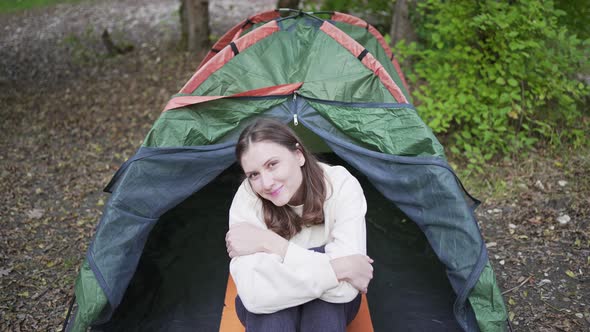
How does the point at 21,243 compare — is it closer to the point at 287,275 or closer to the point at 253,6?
the point at 287,275

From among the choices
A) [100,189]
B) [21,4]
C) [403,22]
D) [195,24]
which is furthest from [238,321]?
[21,4]

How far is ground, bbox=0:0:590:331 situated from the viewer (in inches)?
106

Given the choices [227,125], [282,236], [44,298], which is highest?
[227,125]

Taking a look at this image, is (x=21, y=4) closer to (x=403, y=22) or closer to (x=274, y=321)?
(x=403, y=22)

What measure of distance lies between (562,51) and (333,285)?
2.96m

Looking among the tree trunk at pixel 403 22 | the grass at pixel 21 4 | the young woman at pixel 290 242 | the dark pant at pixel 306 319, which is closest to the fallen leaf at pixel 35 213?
the young woman at pixel 290 242

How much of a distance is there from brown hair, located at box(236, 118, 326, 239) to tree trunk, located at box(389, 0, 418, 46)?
3013 millimetres

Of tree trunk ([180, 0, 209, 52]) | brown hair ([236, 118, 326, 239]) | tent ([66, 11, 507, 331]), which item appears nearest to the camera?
brown hair ([236, 118, 326, 239])

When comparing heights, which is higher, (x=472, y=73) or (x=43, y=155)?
(x=472, y=73)

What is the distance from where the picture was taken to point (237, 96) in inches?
93.9

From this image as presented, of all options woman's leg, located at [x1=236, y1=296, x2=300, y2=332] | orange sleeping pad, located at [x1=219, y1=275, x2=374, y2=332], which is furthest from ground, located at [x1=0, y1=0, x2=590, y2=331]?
woman's leg, located at [x1=236, y1=296, x2=300, y2=332]

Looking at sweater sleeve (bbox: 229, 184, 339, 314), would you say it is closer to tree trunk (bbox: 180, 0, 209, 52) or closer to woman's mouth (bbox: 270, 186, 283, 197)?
woman's mouth (bbox: 270, 186, 283, 197)

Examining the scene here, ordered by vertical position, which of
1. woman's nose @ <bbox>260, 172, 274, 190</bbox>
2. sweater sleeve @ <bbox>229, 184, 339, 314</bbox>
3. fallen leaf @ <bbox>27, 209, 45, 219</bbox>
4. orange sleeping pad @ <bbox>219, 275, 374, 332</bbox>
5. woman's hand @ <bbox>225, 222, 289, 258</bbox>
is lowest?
fallen leaf @ <bbox>27, 209, 45, 219</bbox>

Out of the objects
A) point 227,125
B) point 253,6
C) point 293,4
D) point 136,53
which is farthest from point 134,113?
point 253,6
